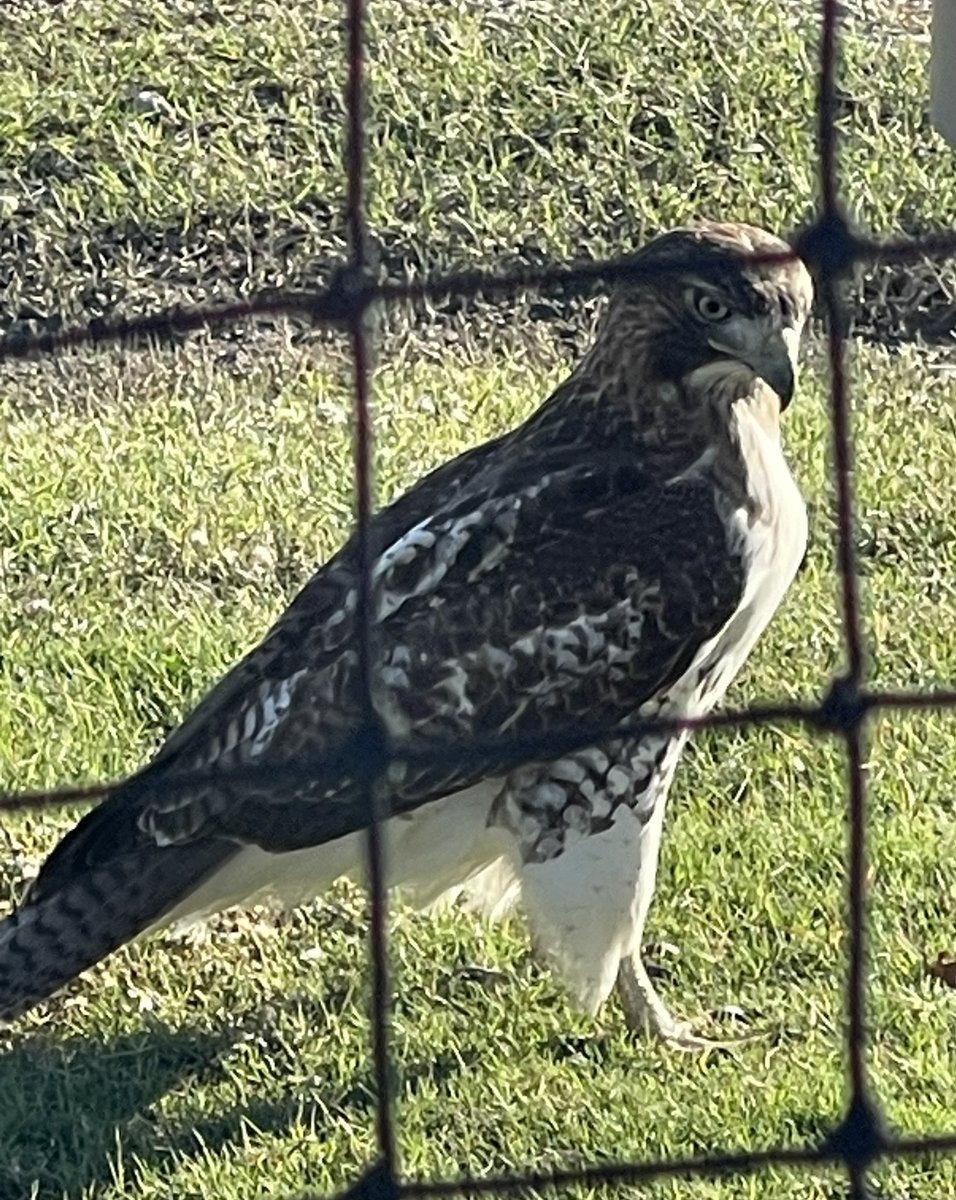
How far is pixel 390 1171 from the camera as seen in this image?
311 centimetres

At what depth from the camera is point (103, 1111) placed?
4438 millimetres

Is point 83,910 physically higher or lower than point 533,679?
lower

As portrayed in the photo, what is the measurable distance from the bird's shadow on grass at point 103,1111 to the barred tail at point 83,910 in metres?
0.13

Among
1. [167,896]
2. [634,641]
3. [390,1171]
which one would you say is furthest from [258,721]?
[390,1171]

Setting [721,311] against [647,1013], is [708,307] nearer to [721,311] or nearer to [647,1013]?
[721,311]

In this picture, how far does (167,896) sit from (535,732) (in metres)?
0.61

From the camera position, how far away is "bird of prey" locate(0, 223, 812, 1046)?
4438 millimetres

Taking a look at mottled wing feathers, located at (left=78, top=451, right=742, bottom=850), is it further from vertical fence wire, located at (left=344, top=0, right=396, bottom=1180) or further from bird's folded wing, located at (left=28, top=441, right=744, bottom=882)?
vertical fence wire, located at (left=344, top=0, right=396, bottom=1180)

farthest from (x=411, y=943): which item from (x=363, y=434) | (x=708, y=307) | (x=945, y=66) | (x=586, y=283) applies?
(x=945, y=66)

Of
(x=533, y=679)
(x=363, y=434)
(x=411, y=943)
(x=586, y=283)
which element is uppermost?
(x=586, y=283)

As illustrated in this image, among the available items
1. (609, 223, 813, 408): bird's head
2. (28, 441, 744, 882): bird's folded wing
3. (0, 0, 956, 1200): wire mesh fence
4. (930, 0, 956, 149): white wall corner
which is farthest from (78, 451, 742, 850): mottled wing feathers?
(930, 0, 956, 149): white wall corner

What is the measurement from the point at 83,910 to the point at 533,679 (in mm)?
763

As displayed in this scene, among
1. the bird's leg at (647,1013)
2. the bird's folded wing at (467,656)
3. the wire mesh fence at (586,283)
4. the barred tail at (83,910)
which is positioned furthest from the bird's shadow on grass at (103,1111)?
the wire mesh fence at (586,283)

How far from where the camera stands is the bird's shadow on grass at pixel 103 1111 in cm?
432
